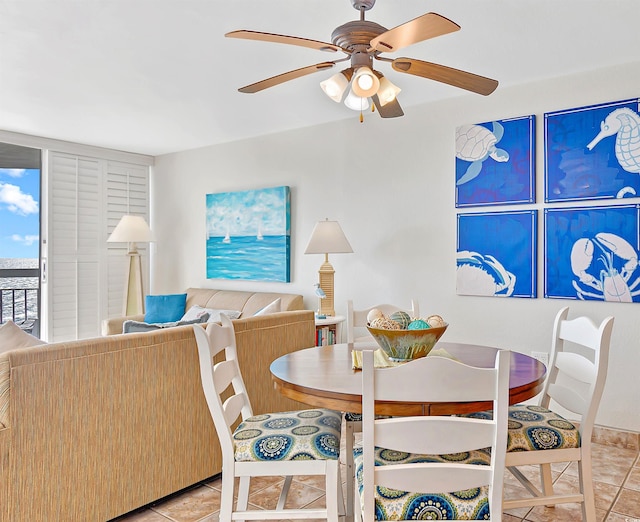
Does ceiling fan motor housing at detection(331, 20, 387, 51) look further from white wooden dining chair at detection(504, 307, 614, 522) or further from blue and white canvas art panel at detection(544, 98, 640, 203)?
blue and white canvas art panel at detection(544, 98, 640, 203)

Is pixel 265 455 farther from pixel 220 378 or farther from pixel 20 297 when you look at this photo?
pixel 20 297

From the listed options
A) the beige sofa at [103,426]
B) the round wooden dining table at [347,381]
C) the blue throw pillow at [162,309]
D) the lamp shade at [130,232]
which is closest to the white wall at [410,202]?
the blue throw pillow at [162,309]

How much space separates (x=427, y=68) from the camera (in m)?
2.00

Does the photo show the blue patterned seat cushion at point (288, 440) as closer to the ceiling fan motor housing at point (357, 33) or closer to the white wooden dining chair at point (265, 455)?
the white wooden dining chair at point (265, 455)

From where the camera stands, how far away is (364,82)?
1.92 meters

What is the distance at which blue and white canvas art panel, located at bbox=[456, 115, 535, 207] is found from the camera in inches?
132

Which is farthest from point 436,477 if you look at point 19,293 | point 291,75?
point 19,293

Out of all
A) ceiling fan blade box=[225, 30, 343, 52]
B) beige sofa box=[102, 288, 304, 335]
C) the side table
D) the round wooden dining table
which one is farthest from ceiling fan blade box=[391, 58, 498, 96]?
beige sofa box=[102, 288, 304, 335]

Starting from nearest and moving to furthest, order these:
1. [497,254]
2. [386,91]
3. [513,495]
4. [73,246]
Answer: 1. [386,91]
2. [513,495]
3. [497,254]
4. [73,246]

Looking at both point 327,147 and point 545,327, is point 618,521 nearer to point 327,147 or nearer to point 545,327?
point 545,327

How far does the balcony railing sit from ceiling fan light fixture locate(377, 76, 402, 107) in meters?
4.50

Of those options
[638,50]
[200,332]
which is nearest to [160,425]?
[200,332]

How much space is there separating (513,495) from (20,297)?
512 cm

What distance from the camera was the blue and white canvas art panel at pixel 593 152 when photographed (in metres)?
3.00
